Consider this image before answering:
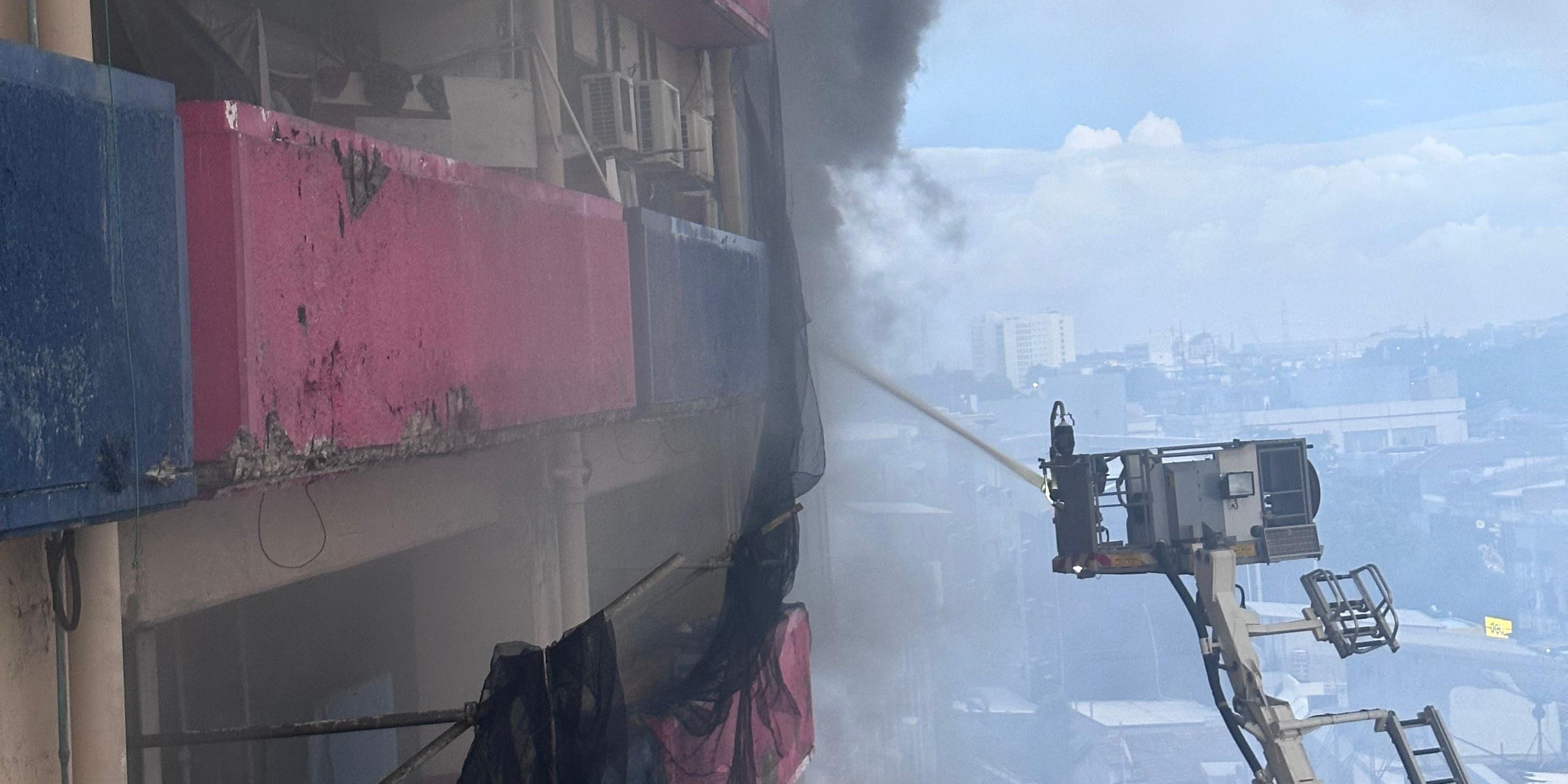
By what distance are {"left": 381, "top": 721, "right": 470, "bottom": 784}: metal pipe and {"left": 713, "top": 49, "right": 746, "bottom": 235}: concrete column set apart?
752 cm

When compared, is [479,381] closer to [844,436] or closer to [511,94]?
[511,94]

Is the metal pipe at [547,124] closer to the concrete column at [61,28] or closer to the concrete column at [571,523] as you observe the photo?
the concrete column at [571,523]

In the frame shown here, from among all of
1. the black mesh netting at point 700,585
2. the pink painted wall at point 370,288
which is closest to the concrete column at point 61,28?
the pink painted wall at point 370,288

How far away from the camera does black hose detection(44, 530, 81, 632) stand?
341cm

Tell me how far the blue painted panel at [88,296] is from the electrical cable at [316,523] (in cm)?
163

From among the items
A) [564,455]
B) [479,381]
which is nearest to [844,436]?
[564,455]

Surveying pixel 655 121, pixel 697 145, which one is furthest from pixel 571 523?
pixel 697 145

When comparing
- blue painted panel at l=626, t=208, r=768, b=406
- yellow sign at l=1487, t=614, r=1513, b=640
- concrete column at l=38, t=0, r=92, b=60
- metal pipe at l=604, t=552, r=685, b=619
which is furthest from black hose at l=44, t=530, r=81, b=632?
yellow sign at l=1487, t=614, r=1513, b=640

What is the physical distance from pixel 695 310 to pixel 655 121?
1774 millimetres

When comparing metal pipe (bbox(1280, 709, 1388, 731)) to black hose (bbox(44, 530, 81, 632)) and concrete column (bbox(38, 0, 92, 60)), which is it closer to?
black hose (bbox(44, 530, 81, 632))

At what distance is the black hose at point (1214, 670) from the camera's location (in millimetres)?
9133

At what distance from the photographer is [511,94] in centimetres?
700

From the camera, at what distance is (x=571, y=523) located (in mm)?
8016

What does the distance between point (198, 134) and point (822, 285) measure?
85.8 ft
